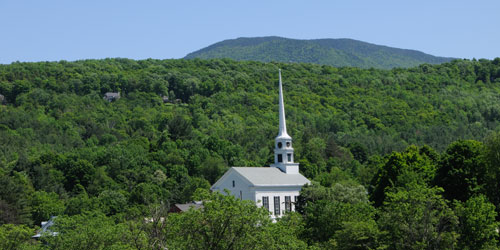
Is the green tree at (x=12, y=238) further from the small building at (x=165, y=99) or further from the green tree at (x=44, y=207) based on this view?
the small building at (x=165, y=99)

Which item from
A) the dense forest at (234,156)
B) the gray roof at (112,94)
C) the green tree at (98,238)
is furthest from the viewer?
the gray roof at (112,94)

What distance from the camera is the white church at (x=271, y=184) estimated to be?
7888 centimetres

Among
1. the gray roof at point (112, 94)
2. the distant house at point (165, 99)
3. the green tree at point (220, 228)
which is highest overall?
the green tree at point (220, 228)

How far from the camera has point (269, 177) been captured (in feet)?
267

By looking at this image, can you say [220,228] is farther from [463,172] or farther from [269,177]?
[269,177]

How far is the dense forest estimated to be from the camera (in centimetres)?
4888

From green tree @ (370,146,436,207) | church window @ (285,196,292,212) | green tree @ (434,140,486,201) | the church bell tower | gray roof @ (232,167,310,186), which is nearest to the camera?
green tree @ (434,140,486,201)

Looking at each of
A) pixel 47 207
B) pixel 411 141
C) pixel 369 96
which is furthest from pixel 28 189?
pixel 369 96

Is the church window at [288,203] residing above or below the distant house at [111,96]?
below

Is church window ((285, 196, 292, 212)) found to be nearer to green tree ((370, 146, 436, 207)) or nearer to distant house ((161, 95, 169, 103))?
green tree ((370, 146, 436, 207))

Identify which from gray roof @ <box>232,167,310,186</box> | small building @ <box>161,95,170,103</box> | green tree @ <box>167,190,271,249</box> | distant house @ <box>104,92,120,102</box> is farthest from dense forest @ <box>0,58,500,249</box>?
gray roof @ <box>232,167,310,186</box>

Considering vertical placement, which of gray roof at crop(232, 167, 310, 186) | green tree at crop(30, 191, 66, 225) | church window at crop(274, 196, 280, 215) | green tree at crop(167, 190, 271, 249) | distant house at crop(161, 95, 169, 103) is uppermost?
green tree at crop(167, 190, 271, 249)

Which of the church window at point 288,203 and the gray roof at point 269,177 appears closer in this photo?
the gray roof at point 269,177

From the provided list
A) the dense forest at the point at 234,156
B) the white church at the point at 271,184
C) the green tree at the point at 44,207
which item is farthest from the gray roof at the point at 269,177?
the green tree at the point at 44,207
